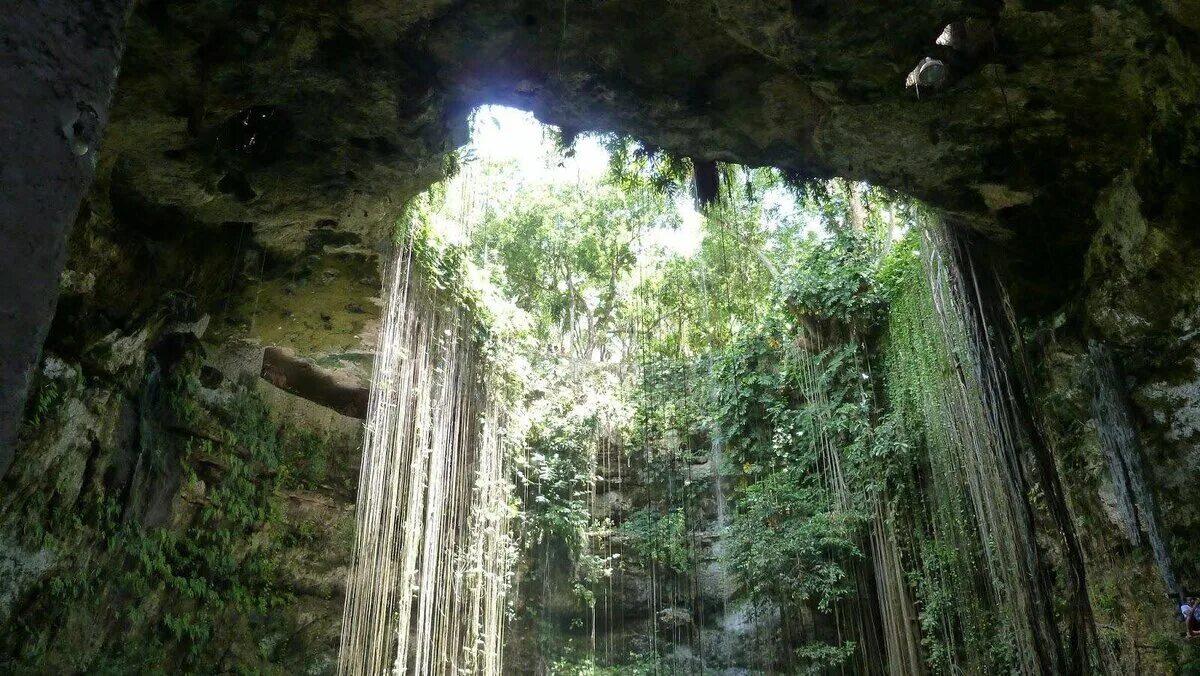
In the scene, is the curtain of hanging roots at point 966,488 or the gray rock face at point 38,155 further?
the curtain of hanging roots at point 966,488

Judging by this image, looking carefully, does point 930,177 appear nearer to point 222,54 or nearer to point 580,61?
point 580,61

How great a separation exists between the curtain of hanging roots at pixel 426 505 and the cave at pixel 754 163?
1.05m

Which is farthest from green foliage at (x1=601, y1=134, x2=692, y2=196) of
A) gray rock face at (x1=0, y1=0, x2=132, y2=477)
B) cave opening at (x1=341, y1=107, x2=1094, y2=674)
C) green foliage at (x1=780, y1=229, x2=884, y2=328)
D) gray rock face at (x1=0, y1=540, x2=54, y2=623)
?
gray rock face at (x1=0, y1=540, x2=54, y2=623)

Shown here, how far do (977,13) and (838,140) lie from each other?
0.84 metres

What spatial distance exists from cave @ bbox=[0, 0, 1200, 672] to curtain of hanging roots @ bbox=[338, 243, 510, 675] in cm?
105

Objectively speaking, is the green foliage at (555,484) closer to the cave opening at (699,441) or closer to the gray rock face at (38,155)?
the cave opening at (699,441)

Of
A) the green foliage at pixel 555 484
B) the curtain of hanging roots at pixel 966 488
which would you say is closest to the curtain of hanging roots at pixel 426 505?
the green foliage at pixel 555 484

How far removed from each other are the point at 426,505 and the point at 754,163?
355cm

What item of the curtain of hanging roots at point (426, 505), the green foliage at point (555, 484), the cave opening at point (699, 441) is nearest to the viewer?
the cave opening at point (699, 441)

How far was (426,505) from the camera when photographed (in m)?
5.97

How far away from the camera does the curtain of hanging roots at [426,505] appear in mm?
5207

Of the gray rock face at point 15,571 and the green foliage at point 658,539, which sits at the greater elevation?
the green foliage at point 658,539

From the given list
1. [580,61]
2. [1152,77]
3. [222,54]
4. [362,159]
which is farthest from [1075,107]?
[222,54]

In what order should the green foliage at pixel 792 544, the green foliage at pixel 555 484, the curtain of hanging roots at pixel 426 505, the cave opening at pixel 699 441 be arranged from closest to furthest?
the cave opening at pixel 699 441
the curtain of hanging roots at pixel 426 505
the green foliage at pixel 792 544
the green foliage at pixel 555 484
